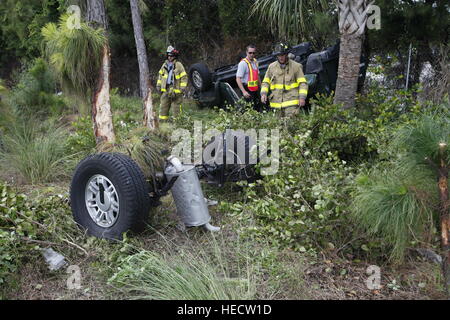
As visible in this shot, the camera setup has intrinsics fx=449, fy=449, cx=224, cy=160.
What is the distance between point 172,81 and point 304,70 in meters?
2.46

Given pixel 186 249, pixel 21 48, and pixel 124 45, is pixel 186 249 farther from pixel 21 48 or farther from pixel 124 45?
pixel 21 48

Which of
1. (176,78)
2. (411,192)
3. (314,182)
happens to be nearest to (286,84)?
(176,78)

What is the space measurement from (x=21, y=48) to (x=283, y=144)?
52.3ft

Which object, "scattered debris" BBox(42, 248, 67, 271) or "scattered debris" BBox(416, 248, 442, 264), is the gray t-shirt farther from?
"scattered debris" BBox(416, 248, 442, 264)

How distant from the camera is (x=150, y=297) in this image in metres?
3.01

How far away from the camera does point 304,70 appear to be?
7723 millimetres

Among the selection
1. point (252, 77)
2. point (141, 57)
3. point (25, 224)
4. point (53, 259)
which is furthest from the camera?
point (141, 57)

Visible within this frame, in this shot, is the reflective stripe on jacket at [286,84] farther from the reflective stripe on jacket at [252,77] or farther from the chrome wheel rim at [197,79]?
the chrome wheel rim at [197,79]

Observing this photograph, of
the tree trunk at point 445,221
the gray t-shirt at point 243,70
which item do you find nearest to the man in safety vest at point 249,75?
the gray t-shirt at point 243,70

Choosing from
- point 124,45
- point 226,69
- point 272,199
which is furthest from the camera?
point 124,45

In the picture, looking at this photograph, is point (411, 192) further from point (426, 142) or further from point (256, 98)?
point (256, 98)

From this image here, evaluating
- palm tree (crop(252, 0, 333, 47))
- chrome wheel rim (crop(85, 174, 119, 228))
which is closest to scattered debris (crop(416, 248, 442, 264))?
chrome wheel rim (crop(85, 174, 119, 228))

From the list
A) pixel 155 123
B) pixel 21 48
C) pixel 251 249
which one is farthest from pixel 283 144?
pixel 21 48

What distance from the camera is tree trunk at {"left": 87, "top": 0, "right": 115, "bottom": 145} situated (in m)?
5.77
